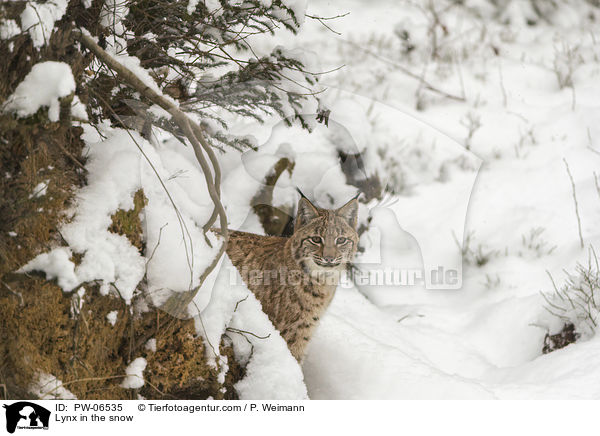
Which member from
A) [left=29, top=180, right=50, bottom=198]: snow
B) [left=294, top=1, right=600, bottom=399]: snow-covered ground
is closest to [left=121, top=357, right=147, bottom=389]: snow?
[left=29, top=180, right=50, bottom=198]: snow

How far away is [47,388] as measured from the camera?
1.95m

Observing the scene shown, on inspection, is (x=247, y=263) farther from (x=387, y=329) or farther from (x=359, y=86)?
(x=359, y=86)

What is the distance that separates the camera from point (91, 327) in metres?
2.01

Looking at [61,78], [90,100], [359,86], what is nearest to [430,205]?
[359,86]

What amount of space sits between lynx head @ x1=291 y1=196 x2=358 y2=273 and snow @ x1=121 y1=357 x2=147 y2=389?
47.7 inches

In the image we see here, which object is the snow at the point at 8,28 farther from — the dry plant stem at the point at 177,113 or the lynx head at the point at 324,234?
the lynx head at the point at 324,234

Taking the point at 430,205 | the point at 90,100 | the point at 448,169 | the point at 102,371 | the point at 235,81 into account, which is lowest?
the point at 102,371

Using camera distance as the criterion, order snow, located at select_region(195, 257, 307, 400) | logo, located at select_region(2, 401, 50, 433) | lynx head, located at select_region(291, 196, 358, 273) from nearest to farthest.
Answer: logo, located at select_region(2, 401, 50, 433), snow, located at select_region(195, 257, 307, 400), lynx head, located at select_region(291, 196, 358, 273)

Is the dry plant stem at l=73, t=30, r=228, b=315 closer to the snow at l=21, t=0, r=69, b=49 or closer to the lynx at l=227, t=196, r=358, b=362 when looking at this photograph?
the snow at l=21, t=0, r=69, b=49

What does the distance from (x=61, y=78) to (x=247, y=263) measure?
66.2 inches

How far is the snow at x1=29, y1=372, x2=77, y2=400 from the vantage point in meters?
1.94

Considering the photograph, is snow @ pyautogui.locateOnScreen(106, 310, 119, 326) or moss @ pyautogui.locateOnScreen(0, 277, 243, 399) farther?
snow @ pyautogui.locateOnScreen(106, 310, 119, 326)

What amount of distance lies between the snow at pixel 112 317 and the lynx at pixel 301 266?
3.78 ft

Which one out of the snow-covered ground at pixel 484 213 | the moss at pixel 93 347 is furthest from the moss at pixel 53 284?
the snow-covered ground at pixel 484 213
